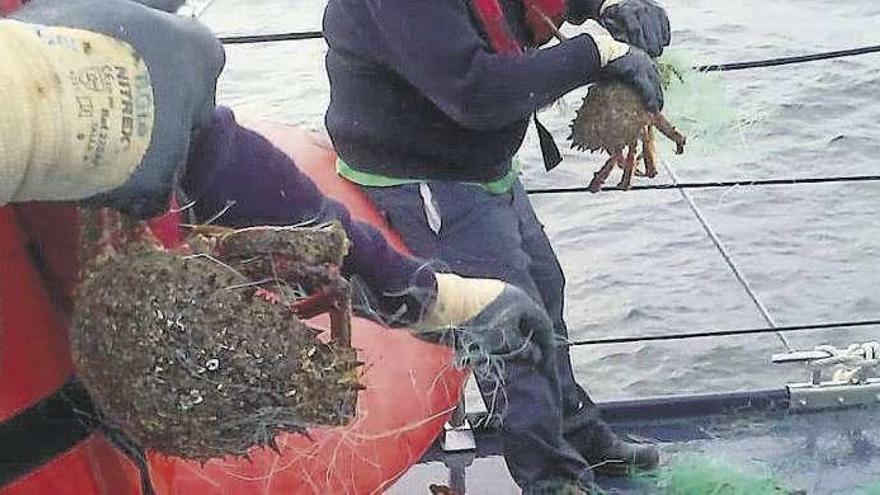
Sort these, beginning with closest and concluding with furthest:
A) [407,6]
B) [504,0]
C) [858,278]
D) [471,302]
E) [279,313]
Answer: [279,313] < [471,302] < [407,6] < [504,0] < [858,278]

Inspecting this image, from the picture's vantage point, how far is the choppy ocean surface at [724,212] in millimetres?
4086

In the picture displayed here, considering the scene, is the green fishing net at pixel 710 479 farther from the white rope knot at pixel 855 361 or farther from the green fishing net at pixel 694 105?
the green fishing net at pixel 694 105

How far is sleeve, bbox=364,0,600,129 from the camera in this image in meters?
1.93

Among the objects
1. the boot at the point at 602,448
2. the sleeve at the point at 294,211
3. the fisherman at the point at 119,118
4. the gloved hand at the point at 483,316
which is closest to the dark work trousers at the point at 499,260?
the boot at the point at 602,448

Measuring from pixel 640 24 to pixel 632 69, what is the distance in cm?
21

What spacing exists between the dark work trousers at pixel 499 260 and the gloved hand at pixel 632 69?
0.30 m

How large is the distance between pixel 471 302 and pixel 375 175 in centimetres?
85

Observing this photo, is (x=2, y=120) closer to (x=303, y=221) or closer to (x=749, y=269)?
(x=303, y=221)

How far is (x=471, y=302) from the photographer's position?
1329mm

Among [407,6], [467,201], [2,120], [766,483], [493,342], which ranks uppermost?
[2,120]

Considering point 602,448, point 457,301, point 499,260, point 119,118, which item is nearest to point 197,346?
point 119,118

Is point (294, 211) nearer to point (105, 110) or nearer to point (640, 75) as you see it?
point (105, 110)

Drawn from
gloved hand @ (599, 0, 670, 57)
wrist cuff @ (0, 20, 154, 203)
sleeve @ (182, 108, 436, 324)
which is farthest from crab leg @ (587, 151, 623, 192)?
wrist cuff @ (0, 20, 154, 203)

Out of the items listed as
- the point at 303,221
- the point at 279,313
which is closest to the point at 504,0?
the point at 303,221
